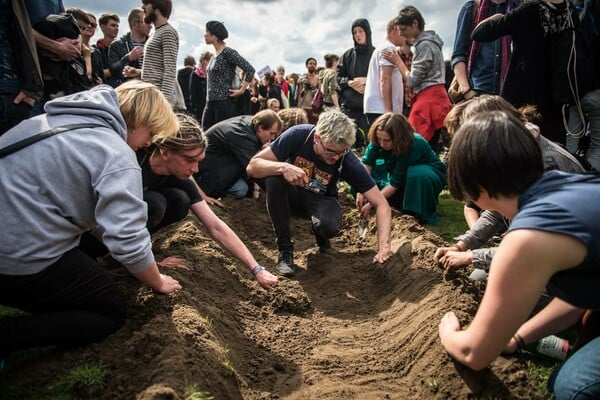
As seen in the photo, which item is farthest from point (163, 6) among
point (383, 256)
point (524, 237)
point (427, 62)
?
point (524, 237)

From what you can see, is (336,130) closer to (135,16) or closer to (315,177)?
(315,177)

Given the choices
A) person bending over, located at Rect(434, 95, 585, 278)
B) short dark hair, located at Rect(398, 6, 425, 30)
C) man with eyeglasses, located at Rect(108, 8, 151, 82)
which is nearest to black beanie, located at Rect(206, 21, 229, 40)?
man with eyeglasses, located at Rect(108, 8, 151, 82)

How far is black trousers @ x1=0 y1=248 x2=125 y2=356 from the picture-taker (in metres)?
2.45

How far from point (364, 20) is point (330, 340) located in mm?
6152

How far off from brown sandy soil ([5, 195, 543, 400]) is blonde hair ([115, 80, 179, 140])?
1.13 metres

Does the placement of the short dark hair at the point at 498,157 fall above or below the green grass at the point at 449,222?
above

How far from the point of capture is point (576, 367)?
6.96ft

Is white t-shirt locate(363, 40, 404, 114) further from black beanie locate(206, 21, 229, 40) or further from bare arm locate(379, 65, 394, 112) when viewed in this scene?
black beanie locate(206, 21, 229, 40)

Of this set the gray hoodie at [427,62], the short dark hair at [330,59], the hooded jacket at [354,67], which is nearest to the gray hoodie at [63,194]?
the gray hoodie at [427,62]

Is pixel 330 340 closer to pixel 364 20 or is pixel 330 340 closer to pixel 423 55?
pixel 423 55

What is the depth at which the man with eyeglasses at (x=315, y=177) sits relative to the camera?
14.0 feet

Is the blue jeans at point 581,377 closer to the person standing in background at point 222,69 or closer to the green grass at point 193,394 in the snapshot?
the green grass at point 193,394

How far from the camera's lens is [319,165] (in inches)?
188

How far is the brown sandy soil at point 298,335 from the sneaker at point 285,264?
14cm
